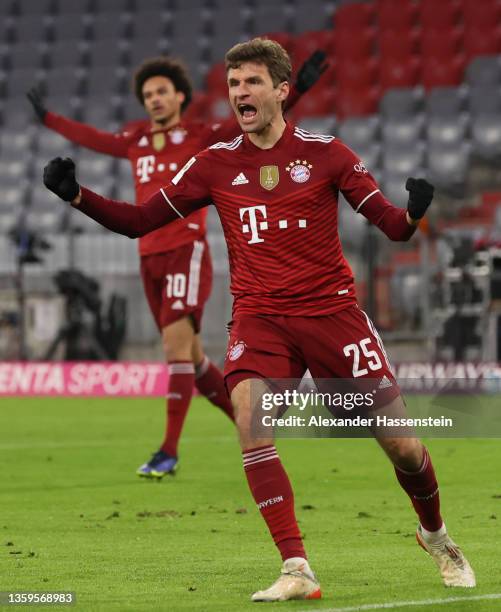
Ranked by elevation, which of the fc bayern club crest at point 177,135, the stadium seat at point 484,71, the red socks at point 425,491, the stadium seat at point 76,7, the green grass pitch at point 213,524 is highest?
the stadium seat at point 76,7

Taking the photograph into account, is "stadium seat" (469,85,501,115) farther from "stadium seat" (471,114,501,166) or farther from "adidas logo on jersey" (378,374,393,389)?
"adidas logo on jersey" (378,374,393,389)

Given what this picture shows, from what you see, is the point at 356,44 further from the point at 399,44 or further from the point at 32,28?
the point at 32,28

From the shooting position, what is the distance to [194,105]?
88.2 feet

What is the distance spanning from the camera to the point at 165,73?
9367 millimetres

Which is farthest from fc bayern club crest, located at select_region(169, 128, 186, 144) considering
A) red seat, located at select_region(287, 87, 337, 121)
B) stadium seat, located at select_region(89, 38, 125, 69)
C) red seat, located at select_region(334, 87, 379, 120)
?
stadium seat, located at select_region(89, 38, 125, 69)

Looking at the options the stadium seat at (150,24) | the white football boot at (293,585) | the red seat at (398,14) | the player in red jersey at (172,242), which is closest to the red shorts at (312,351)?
the white football boot at (293,585)

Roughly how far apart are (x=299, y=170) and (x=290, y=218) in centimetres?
18

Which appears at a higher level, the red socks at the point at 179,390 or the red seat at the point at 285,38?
the red seat at the point at 285,38

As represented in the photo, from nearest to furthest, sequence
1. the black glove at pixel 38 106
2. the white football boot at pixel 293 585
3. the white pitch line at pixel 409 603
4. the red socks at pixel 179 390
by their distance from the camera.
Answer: the white pitch line at pixel 409 603, the white football boot at pixel 293 585, the red socks at pixel 179 390, the black glove at pixel 38 106

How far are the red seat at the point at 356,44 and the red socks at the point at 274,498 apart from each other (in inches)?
877

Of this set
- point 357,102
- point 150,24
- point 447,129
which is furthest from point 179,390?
point 150,24

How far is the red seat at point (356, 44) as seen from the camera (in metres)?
26.3

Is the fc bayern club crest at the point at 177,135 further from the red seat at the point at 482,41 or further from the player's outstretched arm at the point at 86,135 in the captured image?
the red seat at the point at 482,41
